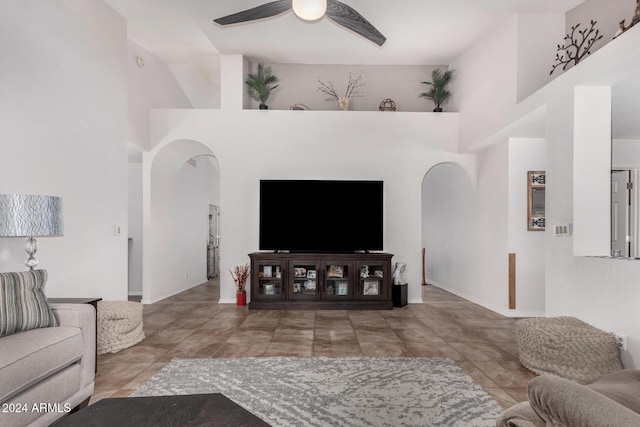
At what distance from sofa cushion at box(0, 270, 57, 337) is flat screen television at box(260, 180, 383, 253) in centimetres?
298

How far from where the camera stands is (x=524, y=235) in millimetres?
4539

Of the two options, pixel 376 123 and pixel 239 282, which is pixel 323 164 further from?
pixel 239 282

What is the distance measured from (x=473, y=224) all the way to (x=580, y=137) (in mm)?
2627

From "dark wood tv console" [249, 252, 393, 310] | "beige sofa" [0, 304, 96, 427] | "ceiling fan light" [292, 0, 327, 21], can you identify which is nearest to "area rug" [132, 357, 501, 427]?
"beige sofa" [0, 304, 96, 427]

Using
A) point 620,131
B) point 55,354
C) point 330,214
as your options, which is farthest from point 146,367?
point 620,131

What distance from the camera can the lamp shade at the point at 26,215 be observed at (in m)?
2.14

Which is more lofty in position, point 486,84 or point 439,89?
point 439,89

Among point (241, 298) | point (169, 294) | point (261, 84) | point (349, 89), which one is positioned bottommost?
point (169, 294)

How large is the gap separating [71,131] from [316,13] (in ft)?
8.34

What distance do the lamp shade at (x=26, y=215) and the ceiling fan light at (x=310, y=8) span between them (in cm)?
228

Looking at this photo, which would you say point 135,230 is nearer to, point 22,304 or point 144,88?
point 144,88

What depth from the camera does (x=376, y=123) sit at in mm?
5328

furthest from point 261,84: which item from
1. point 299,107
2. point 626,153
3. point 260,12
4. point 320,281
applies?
point 626,153

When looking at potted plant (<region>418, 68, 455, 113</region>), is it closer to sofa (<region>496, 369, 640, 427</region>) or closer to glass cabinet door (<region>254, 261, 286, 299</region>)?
glass cabinet door (<region>254, 261, 286, 299</region>)
